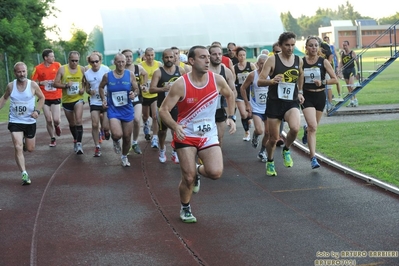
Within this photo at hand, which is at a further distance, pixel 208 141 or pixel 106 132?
pixel 106 132

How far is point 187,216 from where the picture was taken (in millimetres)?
7660

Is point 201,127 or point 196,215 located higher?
point 201,127

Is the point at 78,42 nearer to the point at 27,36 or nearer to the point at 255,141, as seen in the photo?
the point at 27,36

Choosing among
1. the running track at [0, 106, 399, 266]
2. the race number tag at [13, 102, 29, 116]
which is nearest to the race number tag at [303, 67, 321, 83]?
Result: the running track at [0, 106, 399, 266]

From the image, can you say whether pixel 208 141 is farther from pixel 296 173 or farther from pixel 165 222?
pixel 296 173

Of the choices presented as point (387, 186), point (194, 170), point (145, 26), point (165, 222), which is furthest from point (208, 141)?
point (145, 26)

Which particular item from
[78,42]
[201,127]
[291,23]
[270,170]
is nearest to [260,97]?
[270,170]

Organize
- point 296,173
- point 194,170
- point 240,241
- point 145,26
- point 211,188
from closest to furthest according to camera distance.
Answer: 1. point 240,241
2. point 194,170
3. point 211,188
4. point 296,173
5. point 145,26

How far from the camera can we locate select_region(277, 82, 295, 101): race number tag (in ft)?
32.7

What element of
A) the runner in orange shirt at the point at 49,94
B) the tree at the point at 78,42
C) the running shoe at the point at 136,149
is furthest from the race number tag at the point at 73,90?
the tree at the point at 78,42

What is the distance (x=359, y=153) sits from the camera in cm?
1198

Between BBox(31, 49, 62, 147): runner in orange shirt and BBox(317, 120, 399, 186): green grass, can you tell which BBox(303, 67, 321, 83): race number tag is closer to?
BBox(317, 120, 399, 186): green grass

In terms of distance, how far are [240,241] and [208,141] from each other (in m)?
1.34

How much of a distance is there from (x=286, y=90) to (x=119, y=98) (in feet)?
10.7
